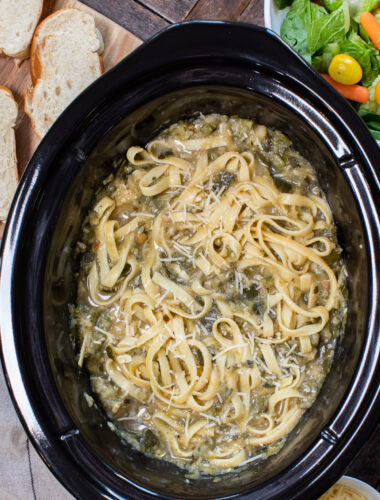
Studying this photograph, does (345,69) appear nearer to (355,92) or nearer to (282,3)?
(355,92)

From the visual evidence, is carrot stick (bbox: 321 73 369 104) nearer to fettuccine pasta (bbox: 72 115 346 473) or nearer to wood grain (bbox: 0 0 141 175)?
fettuccine pasta (bbox: 72 115 346 473)

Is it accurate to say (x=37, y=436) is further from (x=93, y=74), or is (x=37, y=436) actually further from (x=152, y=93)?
(x=93, y=74)

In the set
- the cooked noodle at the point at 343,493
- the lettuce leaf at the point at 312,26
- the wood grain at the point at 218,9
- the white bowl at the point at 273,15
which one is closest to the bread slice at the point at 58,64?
the wood grain at the point at 218,9

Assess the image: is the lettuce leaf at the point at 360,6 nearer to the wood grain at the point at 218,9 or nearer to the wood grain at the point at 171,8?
the wood grain at the point at 218,9

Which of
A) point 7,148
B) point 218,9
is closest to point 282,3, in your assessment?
point 218,9

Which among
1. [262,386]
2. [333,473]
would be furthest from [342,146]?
[333,473]

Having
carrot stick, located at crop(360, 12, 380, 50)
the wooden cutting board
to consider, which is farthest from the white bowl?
the wooden cutting board
